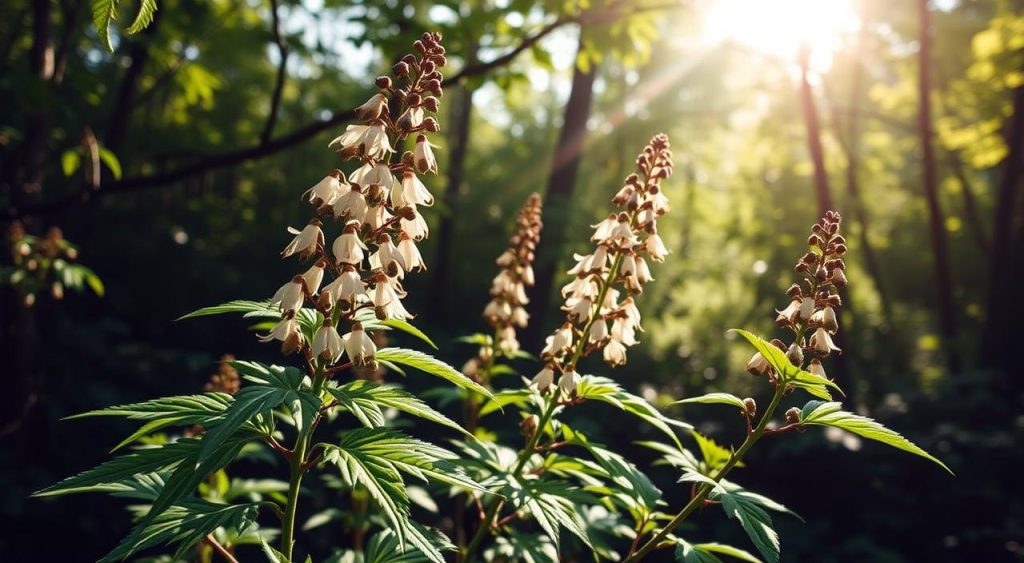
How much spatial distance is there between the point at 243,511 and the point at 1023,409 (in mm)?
10675

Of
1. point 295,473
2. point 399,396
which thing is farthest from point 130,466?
point 399,396

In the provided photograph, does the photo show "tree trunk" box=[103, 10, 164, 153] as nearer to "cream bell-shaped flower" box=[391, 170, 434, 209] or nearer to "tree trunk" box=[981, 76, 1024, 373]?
→ "cream bell-shaped flower" box=[391, 170, 434, 209]

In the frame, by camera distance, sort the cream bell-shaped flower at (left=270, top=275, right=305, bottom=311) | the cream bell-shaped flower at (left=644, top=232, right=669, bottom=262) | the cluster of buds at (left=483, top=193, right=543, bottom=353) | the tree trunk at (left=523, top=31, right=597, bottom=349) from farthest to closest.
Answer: the tree trunk at (left=523, top=31, right=597, bottom=349)
the cluster of buds at (left=483, top=193, right=543, bottom=353)
the cream bell-shaped flower at (left=644, top=232, right=669, bottom=262)
the cream bell-shaped flower at (left=270, top=275, right=305, bottom=311)

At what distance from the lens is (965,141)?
1059 centimetres

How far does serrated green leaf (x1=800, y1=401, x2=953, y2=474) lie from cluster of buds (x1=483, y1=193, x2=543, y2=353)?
1223mm

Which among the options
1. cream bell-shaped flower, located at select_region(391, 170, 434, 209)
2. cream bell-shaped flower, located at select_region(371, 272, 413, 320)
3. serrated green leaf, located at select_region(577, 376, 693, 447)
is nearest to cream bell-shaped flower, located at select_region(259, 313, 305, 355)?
cream bell-shaped flower, located at select_region(371, 272, 413, 320)

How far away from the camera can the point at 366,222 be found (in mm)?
1865

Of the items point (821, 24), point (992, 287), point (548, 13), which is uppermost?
point (821, 24)

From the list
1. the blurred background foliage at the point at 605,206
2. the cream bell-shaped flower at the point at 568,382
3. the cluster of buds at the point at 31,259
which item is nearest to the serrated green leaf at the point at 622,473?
the cream bell-shaped flower at the point at 568,382

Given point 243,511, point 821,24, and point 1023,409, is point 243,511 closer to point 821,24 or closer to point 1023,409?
point 821,24

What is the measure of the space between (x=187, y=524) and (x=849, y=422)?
1.85m

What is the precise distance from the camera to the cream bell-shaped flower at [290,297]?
1.88 meters

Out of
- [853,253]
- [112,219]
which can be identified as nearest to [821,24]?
[853,253]

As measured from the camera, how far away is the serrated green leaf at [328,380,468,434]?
A: 1.67 meters
